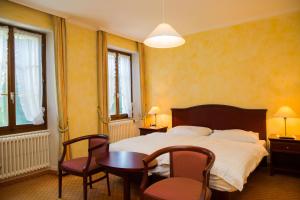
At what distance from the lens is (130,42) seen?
209 inches

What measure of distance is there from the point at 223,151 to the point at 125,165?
1.28m

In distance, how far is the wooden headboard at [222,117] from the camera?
4016 millimetres

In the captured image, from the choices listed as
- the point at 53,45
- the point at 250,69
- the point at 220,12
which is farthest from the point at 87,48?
the point at 250,69

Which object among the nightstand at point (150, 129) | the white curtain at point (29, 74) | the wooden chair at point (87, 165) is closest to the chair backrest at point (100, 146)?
the wooden chair at point (87, 165)

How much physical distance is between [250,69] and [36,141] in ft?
12.8

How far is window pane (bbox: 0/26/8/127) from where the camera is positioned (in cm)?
329

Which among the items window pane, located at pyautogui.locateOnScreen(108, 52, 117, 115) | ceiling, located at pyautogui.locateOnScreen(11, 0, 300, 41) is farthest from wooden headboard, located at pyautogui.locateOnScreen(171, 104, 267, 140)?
ceiling, located at pyautogui.locateOnScreen(11, 0, 300, 41)

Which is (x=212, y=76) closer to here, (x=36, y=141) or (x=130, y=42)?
(x=130, y=42)

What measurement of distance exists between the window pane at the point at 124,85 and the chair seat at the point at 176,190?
10.7ft

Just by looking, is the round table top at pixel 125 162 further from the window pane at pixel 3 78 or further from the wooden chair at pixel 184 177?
the window pane at pixel 3 78

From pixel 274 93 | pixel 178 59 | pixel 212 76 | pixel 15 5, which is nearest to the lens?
pixel 15 5

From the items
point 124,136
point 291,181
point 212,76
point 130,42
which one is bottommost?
point 291,181

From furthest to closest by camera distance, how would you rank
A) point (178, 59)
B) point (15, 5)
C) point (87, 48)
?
1. point (178, 59)
2. point (87, 48)
3. point (15, 5)

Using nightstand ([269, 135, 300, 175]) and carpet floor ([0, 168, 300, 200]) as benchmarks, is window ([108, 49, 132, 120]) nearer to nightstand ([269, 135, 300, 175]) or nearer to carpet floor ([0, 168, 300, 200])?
carpet floor ([0, 168, 300, 200])
